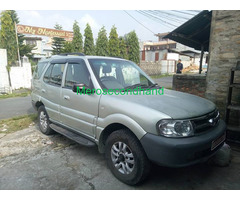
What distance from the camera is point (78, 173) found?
288 centimetres

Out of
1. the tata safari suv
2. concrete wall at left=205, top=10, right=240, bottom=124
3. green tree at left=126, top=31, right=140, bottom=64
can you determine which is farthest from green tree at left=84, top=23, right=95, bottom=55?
concrete wall at left=205, top=10, right=240, bottom=124

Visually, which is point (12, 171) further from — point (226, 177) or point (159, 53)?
point (159, 53)

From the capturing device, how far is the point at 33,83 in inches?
193

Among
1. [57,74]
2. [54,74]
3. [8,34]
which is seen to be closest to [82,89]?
[57,74]

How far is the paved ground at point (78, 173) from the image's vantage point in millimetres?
2557

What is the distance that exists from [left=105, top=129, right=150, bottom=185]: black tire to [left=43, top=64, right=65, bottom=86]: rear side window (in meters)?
1.91

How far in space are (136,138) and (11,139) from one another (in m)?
3.53

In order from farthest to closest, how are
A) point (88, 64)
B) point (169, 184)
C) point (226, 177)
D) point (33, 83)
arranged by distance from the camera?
point (33, 83) < point (88, 64) < point (226, 177) < point (169, 184)

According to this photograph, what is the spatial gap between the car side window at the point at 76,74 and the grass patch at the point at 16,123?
268cm

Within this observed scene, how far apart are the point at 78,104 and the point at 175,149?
1.84 m

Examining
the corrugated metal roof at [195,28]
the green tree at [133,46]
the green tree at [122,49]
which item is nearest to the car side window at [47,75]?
the corrugated metal roof at [195,28]

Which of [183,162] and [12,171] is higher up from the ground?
[183,162]

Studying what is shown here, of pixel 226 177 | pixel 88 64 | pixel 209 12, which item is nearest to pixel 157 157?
pixel 226 177

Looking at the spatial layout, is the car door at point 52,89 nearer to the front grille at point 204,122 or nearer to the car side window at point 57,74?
the car side window at point 57,74
